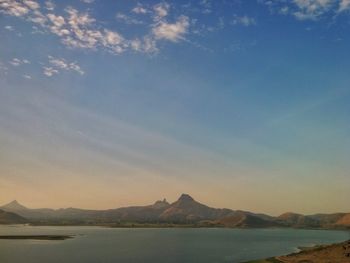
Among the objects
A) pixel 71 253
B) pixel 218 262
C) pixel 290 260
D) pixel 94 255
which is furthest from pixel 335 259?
pixel 71 253

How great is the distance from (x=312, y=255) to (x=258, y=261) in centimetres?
1804

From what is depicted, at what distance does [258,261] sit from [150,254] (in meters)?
33.1

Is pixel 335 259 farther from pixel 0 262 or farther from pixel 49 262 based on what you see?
pixel 0 262

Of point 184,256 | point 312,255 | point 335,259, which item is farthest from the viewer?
point 184,256

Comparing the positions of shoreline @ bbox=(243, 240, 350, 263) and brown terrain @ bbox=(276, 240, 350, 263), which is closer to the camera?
brown terrain @ bbox=(276, 240, 350, 263)

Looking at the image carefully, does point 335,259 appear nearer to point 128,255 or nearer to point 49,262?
point 128,255

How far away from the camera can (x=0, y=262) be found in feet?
326

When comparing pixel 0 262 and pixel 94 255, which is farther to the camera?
pixel 94 255

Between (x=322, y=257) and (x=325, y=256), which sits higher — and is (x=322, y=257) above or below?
below

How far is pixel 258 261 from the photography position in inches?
3883

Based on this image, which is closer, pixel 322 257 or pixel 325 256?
pixel 322 257

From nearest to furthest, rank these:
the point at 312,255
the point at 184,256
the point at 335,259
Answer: the point at 335,259
the point at 312,255
the point at 184,256

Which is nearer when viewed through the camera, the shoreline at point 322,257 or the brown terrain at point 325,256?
the brown terrain at point 325,256

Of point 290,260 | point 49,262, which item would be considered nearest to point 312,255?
point 290,260
